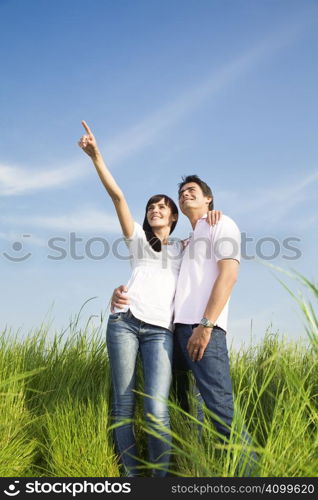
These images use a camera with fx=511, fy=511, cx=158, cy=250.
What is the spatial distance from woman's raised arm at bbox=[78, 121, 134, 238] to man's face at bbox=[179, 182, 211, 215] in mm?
434

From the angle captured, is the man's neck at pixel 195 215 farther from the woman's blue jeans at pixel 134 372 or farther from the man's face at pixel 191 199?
the woman's blue jeans at pixel 134 372

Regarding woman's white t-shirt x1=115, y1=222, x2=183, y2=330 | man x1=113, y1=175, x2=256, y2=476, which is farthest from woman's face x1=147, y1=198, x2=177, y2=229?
man x1=113, y1=175, x2=256, y2=476

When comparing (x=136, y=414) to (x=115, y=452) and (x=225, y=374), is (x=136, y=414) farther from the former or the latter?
(x=225, y=374)

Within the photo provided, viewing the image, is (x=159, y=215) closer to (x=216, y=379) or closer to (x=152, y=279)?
(x=152, y=279)

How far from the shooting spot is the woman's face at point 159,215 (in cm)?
410

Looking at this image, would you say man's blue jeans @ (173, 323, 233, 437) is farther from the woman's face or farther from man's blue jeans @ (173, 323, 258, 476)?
the woman's face

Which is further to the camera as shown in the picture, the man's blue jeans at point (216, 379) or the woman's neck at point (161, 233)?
the woman's neck at point (161, 233)

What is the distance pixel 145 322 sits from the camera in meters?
3.72

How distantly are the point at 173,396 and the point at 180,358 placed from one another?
70cm

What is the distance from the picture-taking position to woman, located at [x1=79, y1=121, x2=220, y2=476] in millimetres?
3676

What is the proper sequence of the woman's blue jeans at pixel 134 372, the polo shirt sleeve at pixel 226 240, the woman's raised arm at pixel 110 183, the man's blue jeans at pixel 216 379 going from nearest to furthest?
the man's blue jeans at pixel 216 379
the polo shirt sleeve at pixel 226 240
the woman's blue jeans at pixel 134 372
the woman's raised arm at pixel 110 183

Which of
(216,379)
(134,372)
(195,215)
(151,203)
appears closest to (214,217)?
(195,215)

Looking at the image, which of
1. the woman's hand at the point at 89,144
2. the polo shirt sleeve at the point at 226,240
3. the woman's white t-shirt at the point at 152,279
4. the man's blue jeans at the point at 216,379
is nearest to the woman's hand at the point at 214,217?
the polo shirt sleeve at the point at 226,240
